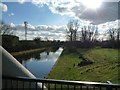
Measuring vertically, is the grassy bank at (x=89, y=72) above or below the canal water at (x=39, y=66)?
above

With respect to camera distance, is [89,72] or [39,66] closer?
[89,72]

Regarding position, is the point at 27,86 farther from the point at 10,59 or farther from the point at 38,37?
the point at 38,37

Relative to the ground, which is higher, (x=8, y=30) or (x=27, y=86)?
(x=8, y=30)

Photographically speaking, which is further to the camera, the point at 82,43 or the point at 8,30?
the point at 82,43

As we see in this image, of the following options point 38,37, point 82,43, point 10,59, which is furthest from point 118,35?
point 10,59

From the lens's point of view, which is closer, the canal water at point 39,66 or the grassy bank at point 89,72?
the grassy bank at point 89,72

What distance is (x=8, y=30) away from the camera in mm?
43500

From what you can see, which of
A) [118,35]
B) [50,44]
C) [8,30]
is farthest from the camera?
[50,44]

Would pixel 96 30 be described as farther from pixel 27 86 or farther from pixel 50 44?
pixel 27 86

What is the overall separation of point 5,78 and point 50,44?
10307cm

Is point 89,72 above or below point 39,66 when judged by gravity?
above

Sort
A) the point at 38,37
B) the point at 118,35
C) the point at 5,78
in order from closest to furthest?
1. the point at 5,78
2. the point at 118,35
3. the point at 38,37

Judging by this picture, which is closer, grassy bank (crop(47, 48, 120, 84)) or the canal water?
grassy bank (crop(47, 48, 120, 84))

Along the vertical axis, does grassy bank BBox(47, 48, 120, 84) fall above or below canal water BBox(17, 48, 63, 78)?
above
